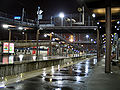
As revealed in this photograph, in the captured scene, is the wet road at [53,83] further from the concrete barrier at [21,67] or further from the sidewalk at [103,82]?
the concrete barrier at [21,67]

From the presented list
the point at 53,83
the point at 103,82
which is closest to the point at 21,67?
the point at 53,83

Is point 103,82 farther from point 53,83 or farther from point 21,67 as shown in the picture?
point 21,67

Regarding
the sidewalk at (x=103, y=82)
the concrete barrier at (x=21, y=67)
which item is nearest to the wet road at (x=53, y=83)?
the sidewalk at (x=103, y=82)

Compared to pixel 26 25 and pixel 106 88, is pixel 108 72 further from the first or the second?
pixel 26 25

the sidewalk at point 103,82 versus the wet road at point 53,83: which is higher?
the sidewalk at point 103,82

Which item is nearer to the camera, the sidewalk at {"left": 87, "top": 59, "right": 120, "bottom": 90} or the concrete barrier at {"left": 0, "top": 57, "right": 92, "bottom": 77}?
the sidewalk at {"left": 87, "top": 59, "right": 120, "bottom": 90}

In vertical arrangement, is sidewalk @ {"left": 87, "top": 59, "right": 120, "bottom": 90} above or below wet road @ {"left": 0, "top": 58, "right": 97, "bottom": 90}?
above

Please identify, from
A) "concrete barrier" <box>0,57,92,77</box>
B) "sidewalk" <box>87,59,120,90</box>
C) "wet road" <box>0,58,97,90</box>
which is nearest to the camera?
"sidewalk" <box>87,59,120,90</box>

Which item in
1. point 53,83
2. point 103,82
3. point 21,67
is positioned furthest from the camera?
point 21,67

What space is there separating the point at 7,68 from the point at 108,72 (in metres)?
8.99

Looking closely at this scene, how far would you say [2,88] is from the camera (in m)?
10.8

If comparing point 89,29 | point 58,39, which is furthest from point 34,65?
point 58,39

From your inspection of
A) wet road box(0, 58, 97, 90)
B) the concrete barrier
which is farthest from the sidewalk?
the concrete barrier

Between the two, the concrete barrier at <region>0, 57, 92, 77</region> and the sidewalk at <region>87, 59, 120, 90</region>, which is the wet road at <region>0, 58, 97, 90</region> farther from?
the concrete barrier at <region>0, 57, 92, 77</region>
